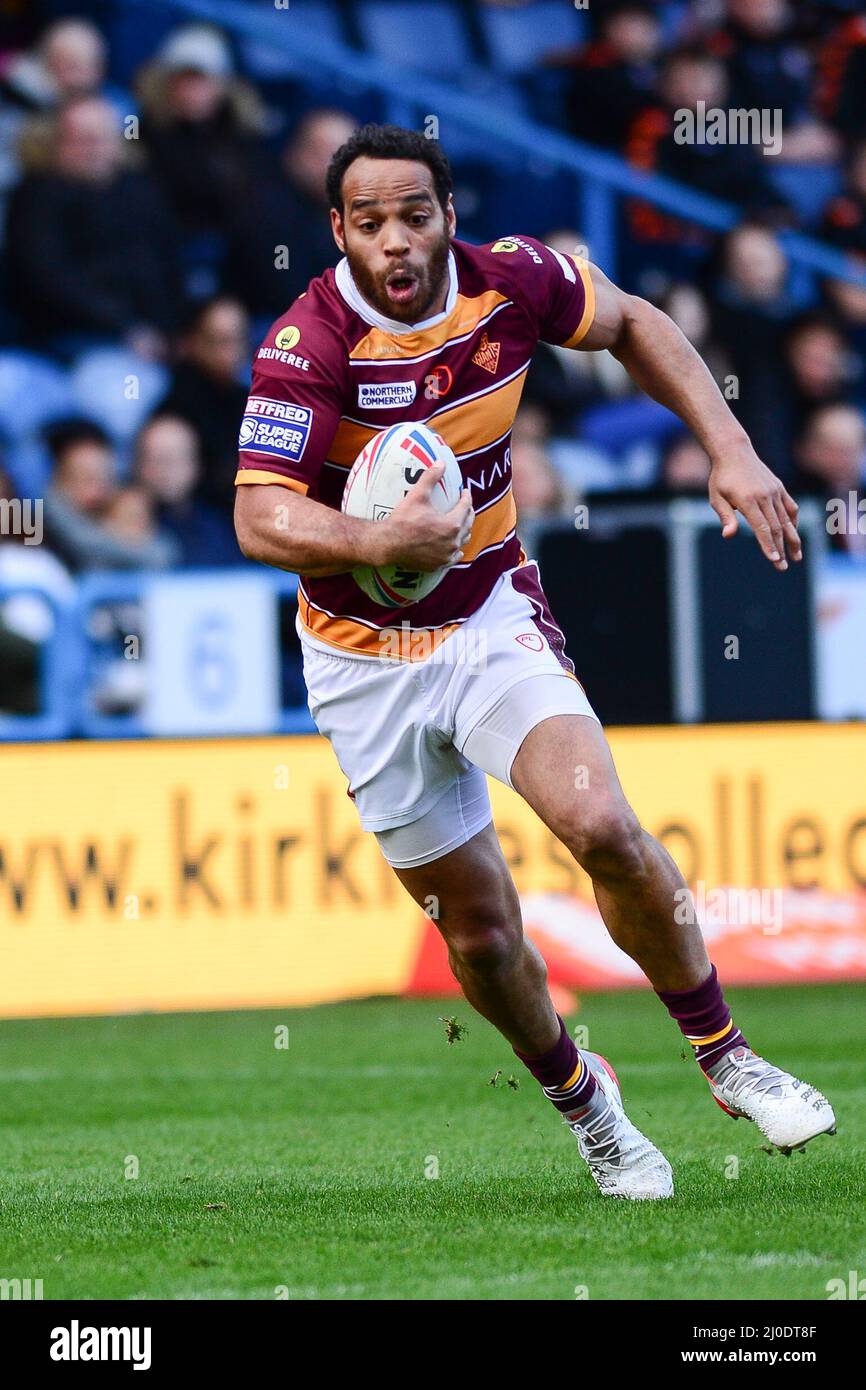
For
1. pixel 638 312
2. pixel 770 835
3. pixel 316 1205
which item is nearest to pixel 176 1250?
pixel 316 1205

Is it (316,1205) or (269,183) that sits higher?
(269,183)

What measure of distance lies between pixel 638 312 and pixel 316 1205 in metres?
2.36

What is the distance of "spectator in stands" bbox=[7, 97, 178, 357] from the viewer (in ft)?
37.8

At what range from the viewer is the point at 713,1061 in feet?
15.7

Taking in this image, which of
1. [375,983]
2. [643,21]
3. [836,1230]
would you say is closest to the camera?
[836,1230]

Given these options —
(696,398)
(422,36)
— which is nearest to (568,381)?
(422,36)

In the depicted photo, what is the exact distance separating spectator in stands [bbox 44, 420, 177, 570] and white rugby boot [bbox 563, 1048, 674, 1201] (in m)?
6.14

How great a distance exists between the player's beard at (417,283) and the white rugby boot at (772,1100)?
6.25 ft

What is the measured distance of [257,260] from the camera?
471 inches

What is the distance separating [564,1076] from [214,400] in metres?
6.71

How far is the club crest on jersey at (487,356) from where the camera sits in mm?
4934

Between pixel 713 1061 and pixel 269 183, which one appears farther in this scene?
pixel 269 183

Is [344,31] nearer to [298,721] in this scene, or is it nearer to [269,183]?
[269,183]
